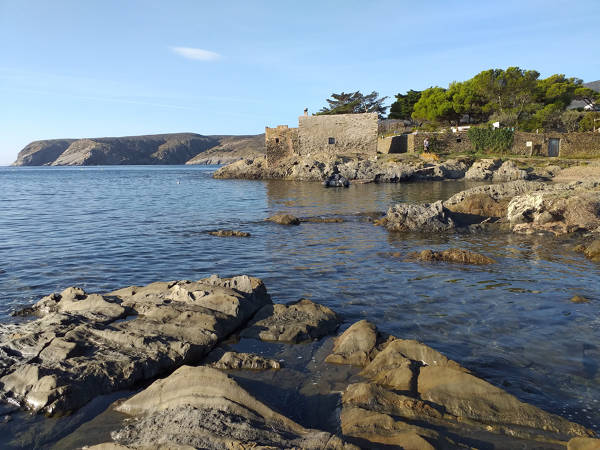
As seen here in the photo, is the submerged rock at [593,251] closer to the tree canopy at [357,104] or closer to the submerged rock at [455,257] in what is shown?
the submerged rock at [455,257]

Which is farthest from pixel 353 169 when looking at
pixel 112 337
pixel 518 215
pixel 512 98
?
pixel 112 337

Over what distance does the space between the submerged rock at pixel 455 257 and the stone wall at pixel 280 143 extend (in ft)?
142

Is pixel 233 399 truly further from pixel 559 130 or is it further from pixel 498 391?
pixel 559 130

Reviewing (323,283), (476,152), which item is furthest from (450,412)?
(476,152)

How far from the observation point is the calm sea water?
5855 mm

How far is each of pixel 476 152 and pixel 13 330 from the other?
5094 centimetres

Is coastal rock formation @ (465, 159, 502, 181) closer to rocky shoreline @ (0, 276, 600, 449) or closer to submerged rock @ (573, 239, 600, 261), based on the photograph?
submerged rock @ (573, 239, 600, 261)

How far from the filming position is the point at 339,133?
51.9 meters

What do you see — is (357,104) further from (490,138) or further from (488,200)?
(488,200)

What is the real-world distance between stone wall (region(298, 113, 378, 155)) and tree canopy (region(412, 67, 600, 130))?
1304 centimetres

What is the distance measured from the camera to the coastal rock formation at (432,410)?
13.0 ft

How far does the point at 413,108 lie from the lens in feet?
225

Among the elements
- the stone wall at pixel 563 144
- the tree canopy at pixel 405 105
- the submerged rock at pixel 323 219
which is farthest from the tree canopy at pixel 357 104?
the submerged rock at pixel 323 219

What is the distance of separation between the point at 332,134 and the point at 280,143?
22.8ft
